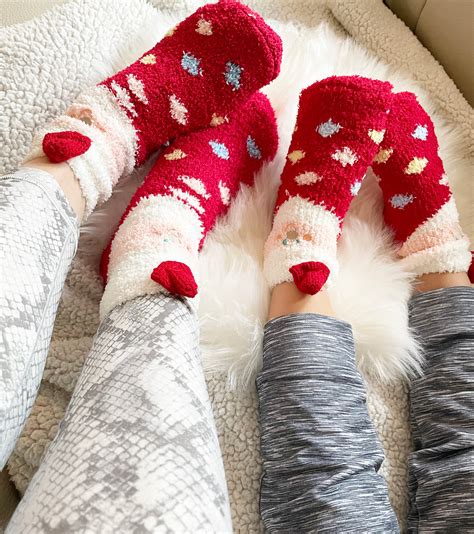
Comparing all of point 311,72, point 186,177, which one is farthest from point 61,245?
point 311,72

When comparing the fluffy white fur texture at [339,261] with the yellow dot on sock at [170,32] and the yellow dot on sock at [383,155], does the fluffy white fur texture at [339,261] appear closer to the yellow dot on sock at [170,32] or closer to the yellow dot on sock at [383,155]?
the yellow dot on sock at [383,155]

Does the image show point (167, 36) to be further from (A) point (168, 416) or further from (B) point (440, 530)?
(B) point (440, 530)

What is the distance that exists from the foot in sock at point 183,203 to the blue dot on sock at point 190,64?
0.23ft

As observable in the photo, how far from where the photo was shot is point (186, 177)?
67 centimetres

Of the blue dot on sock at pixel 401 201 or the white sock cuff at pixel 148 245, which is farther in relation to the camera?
the blue dot on sock at pixel 401 201

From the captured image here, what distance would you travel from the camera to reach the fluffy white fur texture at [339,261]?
1.91ft

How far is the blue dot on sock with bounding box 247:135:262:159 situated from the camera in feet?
2.42

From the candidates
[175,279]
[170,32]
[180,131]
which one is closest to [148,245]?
[175,279]

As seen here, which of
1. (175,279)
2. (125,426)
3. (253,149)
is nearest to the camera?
(125,426)

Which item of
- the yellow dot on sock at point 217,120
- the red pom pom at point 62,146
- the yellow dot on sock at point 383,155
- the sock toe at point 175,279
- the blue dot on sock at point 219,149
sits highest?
the yellow dot on sock at point 217,120

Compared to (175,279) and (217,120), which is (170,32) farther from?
(175,279)

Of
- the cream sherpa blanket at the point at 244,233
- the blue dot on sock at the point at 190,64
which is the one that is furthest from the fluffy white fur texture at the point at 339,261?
the blue dot on sock at the point at 190,64

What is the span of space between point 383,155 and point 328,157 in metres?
0.07

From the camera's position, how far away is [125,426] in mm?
418
